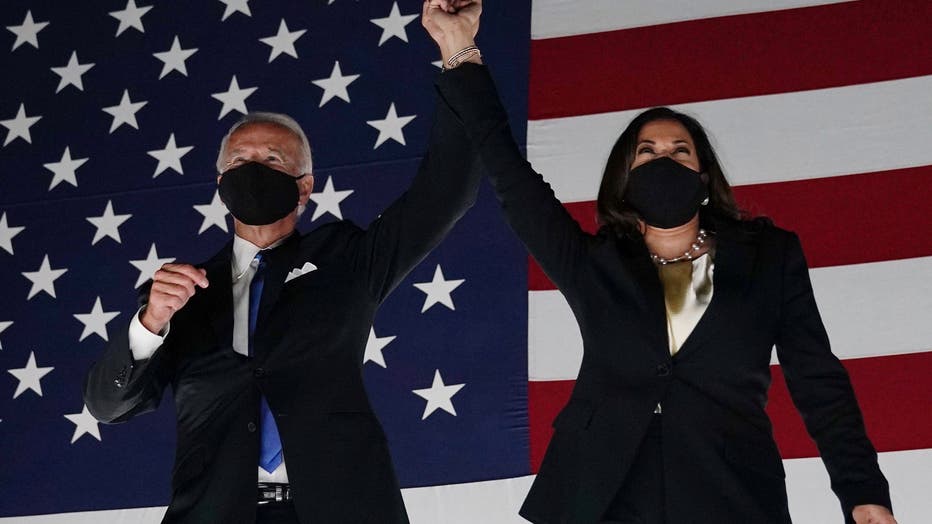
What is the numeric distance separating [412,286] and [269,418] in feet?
4.52

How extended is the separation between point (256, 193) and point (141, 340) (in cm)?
32

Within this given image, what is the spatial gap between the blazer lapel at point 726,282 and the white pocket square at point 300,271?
633 millimetres

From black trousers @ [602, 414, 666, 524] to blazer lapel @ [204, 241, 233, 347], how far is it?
67 centimetres

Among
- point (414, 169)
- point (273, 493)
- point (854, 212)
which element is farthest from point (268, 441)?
point (854, 212)

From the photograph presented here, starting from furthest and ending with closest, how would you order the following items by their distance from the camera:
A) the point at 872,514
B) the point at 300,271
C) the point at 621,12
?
the point at 621,12 → the point at 300,271 → the point at 872,514

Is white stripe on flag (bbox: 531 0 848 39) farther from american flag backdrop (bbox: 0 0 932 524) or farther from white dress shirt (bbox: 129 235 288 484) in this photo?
white dress shirt (bbox: 129 235 288 484)

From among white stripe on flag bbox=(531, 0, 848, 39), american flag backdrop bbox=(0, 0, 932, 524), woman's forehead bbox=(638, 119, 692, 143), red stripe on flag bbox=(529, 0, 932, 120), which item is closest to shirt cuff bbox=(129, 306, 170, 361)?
woman's forehead bbox=(638, 119, 692, 143)

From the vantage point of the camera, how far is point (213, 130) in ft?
11.5

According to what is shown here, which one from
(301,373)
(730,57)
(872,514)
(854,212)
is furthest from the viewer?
(730,57)

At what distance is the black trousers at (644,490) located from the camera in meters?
1.61

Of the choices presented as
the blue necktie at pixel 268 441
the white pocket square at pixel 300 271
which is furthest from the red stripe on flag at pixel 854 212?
the blue necktie at pixel 268 441

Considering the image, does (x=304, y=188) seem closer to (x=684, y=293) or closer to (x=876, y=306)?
A: (x=684, y=293)

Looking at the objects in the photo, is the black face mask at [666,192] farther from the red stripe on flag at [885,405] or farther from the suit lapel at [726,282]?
the red stripe on flag at [885,405]

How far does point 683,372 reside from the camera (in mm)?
1661
